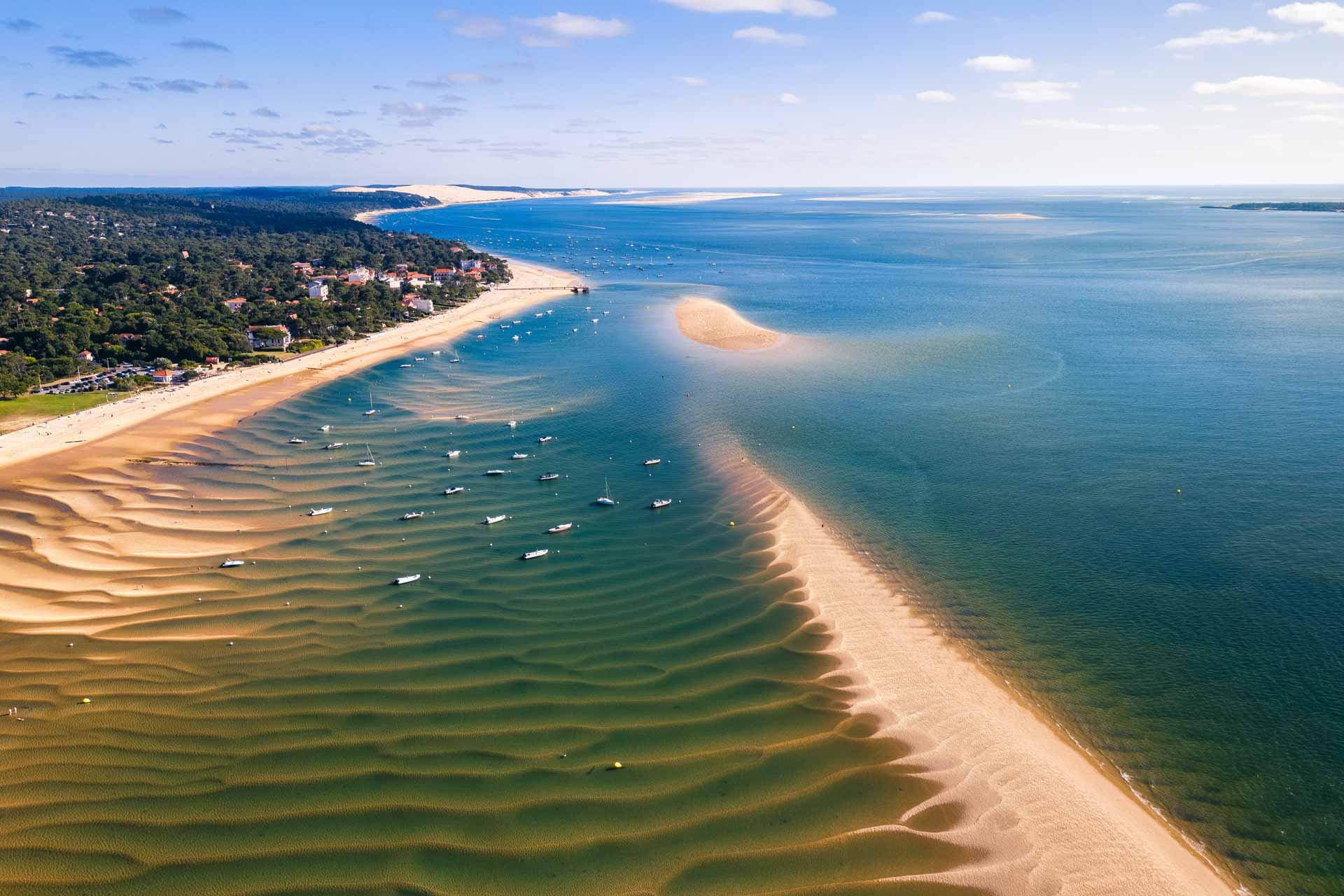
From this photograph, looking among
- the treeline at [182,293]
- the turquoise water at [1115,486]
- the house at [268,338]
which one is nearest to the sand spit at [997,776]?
the turquoise water at [1115,486]

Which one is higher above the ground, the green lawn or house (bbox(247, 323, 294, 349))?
house (bbox(247, 323, 294, 349))

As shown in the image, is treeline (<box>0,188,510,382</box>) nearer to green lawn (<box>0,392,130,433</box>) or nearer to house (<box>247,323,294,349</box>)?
house (<box>247,323,294,349</box>)

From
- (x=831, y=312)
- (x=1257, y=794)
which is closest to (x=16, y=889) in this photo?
(x=1257, y=794)

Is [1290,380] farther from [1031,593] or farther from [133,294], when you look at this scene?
[133,294]

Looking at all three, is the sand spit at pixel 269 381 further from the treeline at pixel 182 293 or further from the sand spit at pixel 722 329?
the sand spit at pixel 722 329

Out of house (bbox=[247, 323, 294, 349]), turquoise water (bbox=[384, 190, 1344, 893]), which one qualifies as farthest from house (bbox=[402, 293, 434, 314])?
turquoise water (bbox=[384, 190, 1344, 893])

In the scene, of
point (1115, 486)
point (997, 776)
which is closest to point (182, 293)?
point (1115, 486)

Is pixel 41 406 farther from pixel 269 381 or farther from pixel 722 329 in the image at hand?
pixel 722 329
